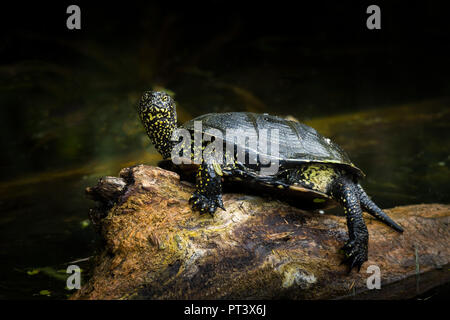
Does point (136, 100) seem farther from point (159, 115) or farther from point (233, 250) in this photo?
point (233, 250)

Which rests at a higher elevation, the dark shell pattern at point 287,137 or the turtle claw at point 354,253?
the dark shell pattern at point 287,137

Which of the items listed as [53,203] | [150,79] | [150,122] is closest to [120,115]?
[150,79]

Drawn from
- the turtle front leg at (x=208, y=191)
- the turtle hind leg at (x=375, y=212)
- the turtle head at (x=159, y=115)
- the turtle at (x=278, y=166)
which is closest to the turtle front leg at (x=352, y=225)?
the turtle at (x=278, y=166)

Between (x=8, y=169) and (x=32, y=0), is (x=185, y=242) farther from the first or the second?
(x=32, y=0)

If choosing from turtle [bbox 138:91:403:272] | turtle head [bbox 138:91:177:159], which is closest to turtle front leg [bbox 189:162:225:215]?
turtle [bbox 138:91:403:272]

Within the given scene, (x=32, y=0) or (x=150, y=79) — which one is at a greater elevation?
(x=32, y=0)

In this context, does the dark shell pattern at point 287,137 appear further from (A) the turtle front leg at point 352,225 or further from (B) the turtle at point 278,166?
(A) the turtle front leg at point 352,225

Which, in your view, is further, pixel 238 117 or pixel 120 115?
pixel 120 115
